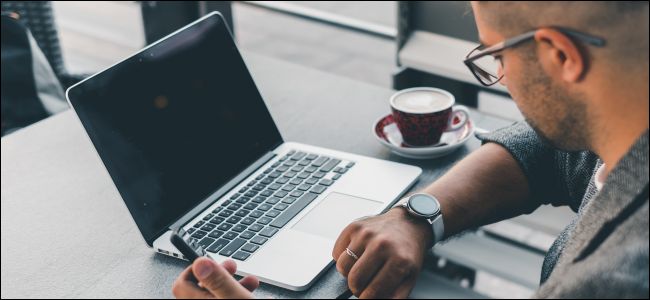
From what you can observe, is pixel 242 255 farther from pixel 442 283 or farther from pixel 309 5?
pixel 309 5

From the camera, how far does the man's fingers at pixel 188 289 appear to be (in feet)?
2.68

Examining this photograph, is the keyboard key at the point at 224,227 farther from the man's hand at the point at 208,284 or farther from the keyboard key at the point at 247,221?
the man's hand at the point at 208,284

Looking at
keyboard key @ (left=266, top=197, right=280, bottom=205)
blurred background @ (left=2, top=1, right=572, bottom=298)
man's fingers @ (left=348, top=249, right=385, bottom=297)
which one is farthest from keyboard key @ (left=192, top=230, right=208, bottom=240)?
blurred background @ (left=2, top=1, right=572, bottom=298)

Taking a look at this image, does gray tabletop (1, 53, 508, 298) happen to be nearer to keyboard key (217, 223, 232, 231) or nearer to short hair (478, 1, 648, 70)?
keyboard key (217, 223, 232, 231)

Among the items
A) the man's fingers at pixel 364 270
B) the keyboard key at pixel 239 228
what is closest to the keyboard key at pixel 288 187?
the keyboard key at pixel 239 228

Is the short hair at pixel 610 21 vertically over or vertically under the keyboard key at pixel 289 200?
over

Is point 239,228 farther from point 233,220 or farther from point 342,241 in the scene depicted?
point 342,241

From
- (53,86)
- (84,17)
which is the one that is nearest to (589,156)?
(53,86)

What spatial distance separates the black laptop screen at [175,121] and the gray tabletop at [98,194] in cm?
7

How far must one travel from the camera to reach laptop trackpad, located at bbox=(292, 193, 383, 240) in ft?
3.32

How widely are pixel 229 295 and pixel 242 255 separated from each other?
6.3 inches

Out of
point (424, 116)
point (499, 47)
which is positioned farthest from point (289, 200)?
point (499, 47)

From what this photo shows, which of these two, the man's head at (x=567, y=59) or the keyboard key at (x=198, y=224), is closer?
the man's head at (x=567, y=59)

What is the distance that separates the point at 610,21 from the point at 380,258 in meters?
0.36
